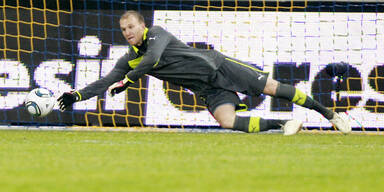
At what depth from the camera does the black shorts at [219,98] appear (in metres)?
7.95

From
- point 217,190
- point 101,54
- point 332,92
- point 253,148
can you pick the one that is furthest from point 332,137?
point 217,190

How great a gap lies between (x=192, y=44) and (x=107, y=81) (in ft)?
10.5

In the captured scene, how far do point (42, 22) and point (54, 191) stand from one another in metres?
7.09

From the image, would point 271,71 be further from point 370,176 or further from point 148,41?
point 370,176

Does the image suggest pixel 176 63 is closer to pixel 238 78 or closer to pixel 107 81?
pixel 238 78

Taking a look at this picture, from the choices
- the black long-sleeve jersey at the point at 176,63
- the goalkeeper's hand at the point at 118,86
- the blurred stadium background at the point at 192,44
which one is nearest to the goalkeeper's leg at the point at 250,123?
the black long-sleeve jersey at the point at 176,63

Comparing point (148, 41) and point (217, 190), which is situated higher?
point (148, 41)

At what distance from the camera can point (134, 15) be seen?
7.66 meters

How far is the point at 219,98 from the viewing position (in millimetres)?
7969

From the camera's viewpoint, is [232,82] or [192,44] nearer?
[232,82]

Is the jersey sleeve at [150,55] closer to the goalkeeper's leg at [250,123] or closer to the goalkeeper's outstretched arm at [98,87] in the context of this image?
the goalkeeper's outstretched arm at [98,87]

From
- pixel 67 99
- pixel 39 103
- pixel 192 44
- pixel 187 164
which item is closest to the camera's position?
pixel 187 164

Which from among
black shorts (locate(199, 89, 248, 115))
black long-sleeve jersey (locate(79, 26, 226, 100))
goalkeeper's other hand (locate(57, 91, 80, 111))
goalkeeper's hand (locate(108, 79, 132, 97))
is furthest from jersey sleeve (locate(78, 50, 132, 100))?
black shorts (locate(199, 89, 248, 115))

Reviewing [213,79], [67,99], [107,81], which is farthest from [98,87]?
[213,79]
